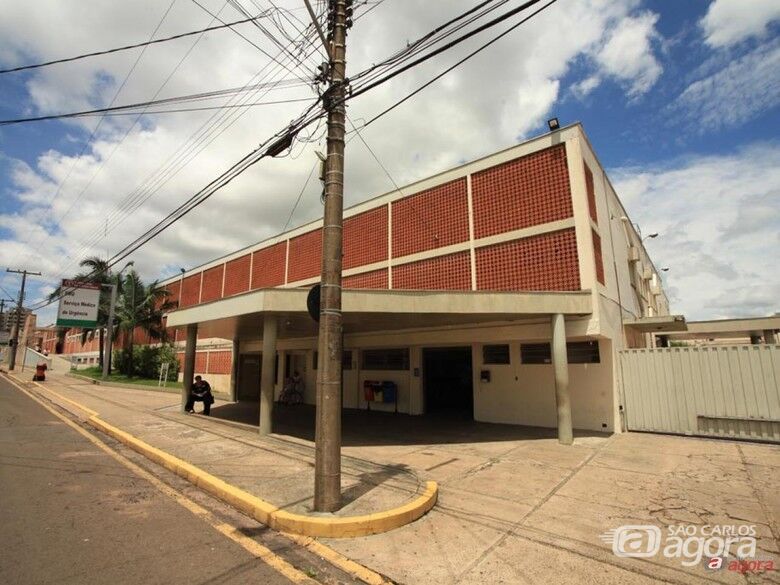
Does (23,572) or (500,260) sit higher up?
(500,260)

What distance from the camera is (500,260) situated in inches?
526

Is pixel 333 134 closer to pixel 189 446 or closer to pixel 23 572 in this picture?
pixel 23 572

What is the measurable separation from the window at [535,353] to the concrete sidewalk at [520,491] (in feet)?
6.83

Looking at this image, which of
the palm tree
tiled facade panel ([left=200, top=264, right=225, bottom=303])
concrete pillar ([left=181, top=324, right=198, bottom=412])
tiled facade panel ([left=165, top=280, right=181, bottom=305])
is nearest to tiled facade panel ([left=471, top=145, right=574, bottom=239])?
concrete pillar ([left=181, top=324, right=198, bottom=412])

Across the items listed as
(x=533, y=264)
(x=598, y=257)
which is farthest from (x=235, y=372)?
(x=598, y=257)

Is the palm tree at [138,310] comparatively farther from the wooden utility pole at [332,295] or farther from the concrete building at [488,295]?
the wooden utility pole at [332,295]

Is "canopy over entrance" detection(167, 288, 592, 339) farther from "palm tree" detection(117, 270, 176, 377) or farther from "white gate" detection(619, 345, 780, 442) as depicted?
"palm tree" detection(117, 270, 176, 377)

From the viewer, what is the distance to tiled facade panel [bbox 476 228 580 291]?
11.8 metres

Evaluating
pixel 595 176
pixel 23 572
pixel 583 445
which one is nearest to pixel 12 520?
pixel 23 572

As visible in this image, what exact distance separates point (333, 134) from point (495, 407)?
32.8 ft

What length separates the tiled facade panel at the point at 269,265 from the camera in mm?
23062

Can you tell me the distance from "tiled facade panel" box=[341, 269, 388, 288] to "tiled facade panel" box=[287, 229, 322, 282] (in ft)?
8.67

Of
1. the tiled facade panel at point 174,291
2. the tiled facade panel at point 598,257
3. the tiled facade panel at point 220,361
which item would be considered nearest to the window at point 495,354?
the tiled facade panel at point 598,257

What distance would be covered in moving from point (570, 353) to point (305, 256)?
44.7 feet
